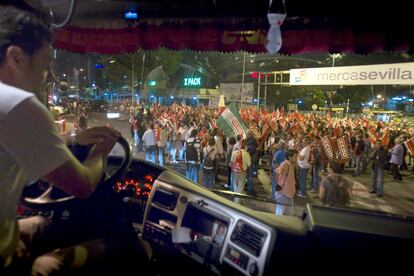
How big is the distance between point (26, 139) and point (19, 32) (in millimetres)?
596

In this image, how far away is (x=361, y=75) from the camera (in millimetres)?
11867

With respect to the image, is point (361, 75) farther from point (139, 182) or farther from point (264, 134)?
point (139, 182)

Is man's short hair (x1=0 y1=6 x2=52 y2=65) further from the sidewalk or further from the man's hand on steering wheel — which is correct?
the sidewalk

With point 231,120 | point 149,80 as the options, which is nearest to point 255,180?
point 231,120

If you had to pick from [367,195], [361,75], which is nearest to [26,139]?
[367,195]

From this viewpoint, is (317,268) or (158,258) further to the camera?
(158,258)

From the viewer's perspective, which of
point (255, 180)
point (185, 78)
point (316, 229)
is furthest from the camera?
point (185, 78)

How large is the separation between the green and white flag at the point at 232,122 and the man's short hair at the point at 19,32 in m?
9.79

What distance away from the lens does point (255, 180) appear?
44.6ft

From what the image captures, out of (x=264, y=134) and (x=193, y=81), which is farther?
(x=193, y=81)

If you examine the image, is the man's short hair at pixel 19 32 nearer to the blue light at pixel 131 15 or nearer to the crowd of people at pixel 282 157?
the blue light at pixel 131 15

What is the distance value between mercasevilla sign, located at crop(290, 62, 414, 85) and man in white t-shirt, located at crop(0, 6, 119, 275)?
10.3m

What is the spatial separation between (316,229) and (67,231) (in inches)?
69.6

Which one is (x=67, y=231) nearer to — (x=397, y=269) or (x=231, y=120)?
(x=397, y=269)
